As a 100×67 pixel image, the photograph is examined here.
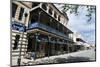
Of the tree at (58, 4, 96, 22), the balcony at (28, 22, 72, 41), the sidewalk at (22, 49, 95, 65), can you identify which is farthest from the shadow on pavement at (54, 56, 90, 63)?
the tree at (58, 4, 96, 22)

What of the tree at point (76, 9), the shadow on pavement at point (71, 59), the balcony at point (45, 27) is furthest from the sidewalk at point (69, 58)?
the tree at point (76, 9)

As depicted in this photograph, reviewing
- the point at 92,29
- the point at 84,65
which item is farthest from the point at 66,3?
the point at 84,65

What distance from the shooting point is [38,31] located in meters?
2.54

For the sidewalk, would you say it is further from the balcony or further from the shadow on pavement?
the balcony

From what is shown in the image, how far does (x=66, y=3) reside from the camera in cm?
268

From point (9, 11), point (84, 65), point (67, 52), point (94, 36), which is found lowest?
point (84, 65)

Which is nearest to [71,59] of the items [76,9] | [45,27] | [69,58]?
[69,58]

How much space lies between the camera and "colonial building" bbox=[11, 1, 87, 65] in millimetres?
2414

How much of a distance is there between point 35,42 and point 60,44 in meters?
0.36

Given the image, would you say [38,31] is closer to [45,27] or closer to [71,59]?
[45,27]

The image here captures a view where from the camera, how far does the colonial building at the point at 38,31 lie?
241cm

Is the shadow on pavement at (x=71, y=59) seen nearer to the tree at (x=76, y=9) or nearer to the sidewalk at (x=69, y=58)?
the sidewalk at (x=69, y=58)

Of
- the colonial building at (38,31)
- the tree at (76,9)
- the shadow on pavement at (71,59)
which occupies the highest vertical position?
the tree at (76,9)

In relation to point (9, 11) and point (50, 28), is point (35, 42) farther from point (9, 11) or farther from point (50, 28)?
point (9, 11)
